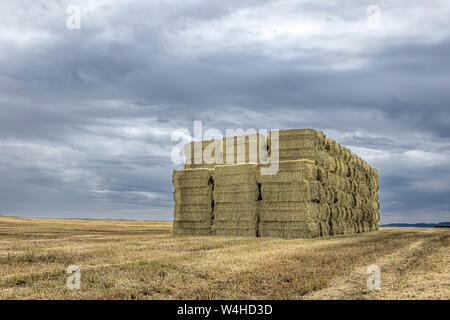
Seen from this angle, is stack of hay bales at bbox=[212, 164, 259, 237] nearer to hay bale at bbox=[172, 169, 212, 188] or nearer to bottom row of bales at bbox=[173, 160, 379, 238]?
bottom row of bales at bbox=[173, 160, 379, 238]

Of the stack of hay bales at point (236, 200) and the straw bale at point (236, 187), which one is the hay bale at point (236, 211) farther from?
the straw bale at point (236, 187)

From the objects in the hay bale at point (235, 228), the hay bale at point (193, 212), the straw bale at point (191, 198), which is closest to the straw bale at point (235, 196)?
the straw bale at point (191, 198)

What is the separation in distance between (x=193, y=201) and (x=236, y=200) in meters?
2.39

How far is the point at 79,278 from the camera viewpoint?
6699mm

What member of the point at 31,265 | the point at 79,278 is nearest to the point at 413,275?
the point at 79,278

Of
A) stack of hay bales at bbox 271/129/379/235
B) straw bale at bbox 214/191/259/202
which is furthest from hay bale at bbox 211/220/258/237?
stack of hay bales at bbox 271/129/379/235

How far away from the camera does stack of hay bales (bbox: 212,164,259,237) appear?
A: 58.1 feet

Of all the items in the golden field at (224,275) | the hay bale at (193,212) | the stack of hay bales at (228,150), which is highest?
the stack of hay bales at (228,150)

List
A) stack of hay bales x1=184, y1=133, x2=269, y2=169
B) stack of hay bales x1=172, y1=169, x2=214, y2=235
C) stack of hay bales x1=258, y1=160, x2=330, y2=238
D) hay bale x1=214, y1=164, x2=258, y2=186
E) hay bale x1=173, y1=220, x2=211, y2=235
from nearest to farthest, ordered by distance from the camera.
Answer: stack of hay bales x1=258, y1=160, x2=330, y2=238 < hay bale x1=214, y1=164, x2=258, y2=186 < hay bale x1=173, y1=220, x2=211, y2=235 < stack of hay bales x1=172, y1=169, x2=214, y2=235 < stack of hay bales x1=184, y1=133, x2=269, y2=169

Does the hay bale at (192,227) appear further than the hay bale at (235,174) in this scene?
Yes

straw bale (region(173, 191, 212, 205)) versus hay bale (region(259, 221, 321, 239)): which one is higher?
straw bale (region(173, 191, 212, 205))

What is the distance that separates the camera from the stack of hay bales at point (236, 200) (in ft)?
58.1

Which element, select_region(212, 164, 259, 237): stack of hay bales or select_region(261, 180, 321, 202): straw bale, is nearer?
select_region(261, 180, 321, 202): straw bale

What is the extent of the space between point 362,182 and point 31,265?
2207cm
